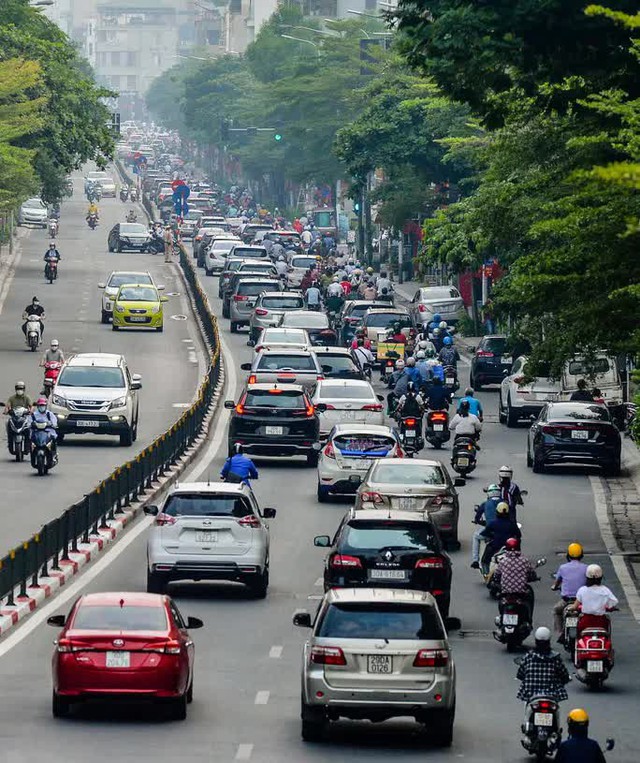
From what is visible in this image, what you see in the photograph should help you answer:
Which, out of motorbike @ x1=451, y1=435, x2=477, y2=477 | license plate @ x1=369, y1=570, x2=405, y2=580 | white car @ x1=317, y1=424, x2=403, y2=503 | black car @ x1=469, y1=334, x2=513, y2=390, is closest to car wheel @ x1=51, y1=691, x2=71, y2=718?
license plate @ x1=369, y1=570, x2=405, y2=580

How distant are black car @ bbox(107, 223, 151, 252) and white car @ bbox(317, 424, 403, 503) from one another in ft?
238

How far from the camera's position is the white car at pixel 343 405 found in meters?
44.7

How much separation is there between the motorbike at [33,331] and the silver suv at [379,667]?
4624cm

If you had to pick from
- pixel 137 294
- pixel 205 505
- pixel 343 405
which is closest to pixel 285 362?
pixel 343 405

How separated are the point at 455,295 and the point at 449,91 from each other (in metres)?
43.9

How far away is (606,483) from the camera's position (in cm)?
4272

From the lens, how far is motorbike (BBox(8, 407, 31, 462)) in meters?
42.8

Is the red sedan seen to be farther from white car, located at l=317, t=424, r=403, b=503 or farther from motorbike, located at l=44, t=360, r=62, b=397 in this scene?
motorbike, located at l=44, t=360, r=62, b=397

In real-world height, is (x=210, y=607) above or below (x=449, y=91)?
below

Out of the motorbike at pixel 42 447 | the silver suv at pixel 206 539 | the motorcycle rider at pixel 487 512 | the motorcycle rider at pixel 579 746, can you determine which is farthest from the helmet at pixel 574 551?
the motorbike at pixel 42 447

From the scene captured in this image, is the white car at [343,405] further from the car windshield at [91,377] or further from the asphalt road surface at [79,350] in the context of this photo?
the car windshield at [91,377]

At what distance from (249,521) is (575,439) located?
1572 centimetres

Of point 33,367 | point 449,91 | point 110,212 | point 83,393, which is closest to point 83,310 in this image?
point 33,367

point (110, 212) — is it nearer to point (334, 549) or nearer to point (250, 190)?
point (250, 190)
